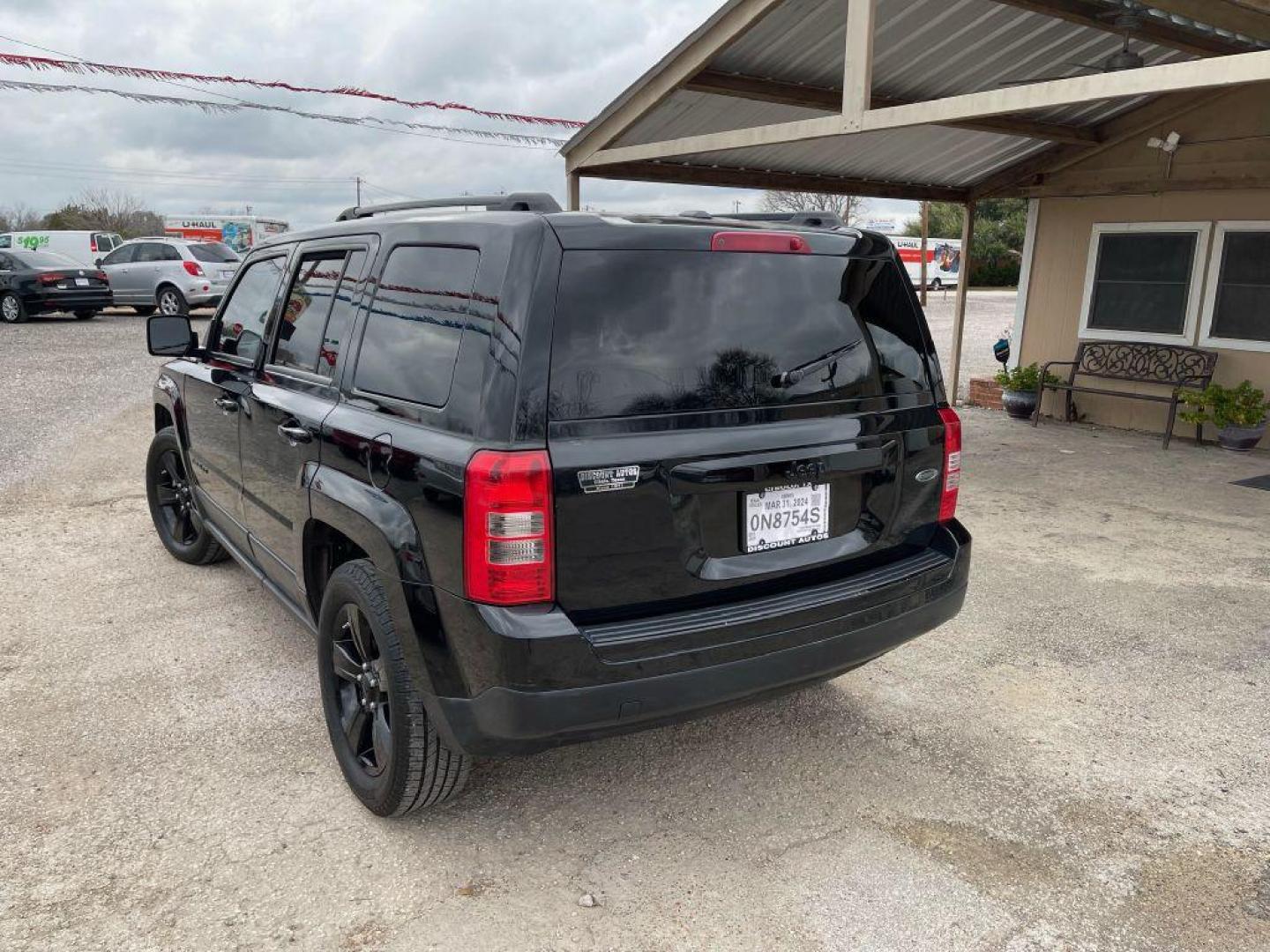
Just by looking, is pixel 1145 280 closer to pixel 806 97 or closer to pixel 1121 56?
pixel 1121 56

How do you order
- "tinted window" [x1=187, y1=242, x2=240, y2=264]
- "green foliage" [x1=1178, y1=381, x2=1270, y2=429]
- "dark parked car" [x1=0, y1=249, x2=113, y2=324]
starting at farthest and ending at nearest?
"tinted window" [x1=187, y1=242, x2=240, y2=264]
"dark parked car" [x1=0, y1=249, x2=113, y2=324]
"green foliage" [x1=1178, y1=381, x2=1270, y2=429]

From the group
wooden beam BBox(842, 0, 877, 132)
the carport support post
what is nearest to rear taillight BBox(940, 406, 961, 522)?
wooden beam BBox(842, 0, 877, 132)

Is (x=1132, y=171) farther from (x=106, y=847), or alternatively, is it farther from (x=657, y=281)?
(x=106, y=847)

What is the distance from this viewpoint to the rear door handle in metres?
2.99

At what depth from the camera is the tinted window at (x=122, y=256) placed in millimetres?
19172

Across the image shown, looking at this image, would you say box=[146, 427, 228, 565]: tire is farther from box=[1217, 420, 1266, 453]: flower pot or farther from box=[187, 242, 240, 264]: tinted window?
box=[187, 242, 240, 264]: tinted window

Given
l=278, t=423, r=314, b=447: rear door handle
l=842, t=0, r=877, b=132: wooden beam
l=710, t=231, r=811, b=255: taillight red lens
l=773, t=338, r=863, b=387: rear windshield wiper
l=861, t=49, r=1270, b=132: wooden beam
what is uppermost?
l=842, t=0, r=877, b=132: wooden beam

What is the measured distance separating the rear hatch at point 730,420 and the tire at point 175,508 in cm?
320

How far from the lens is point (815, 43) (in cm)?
690

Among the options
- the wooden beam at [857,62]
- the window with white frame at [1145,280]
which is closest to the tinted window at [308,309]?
the wooden beam at [857,62]

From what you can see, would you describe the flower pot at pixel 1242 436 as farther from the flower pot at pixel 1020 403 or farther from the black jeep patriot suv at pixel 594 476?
the black jeep patriot suv at pixel 594 476

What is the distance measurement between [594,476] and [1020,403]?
29.9 ft

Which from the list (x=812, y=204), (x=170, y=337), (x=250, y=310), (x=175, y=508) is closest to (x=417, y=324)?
(x=250, y=310)

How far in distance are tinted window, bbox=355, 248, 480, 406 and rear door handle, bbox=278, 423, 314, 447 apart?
0.98 ft
